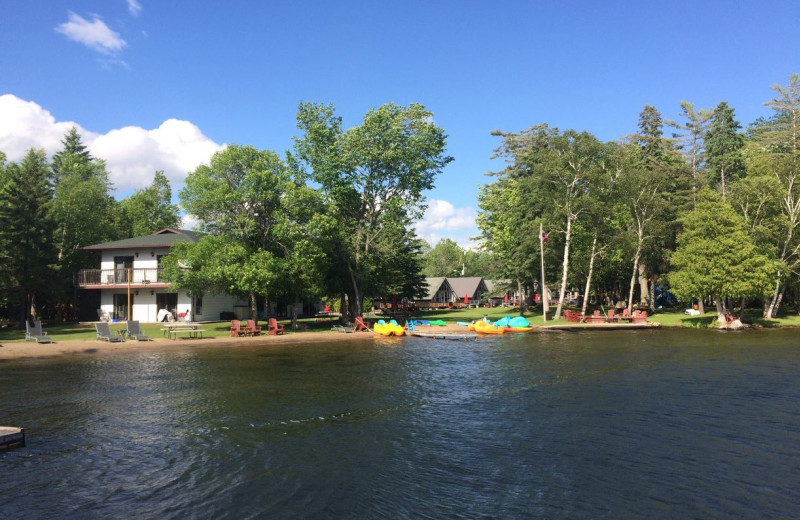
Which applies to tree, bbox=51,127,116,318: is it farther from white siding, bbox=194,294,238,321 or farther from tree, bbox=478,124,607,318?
tree, bbox=478,124,607,318

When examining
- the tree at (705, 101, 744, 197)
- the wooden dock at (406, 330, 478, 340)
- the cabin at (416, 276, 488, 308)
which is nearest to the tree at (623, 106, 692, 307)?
the tree at (705, 101, 744, 197)

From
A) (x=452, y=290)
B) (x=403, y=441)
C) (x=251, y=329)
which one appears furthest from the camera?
(x=452, y=290)

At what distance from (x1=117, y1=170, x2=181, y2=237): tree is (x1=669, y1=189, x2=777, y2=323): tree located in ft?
193

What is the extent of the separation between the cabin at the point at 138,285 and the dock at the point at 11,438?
31.6 meters

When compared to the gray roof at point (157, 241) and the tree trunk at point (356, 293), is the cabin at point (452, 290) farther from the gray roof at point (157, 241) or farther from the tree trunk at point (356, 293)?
the gray roof at point (157, 241)

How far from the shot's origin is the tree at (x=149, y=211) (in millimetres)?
64188

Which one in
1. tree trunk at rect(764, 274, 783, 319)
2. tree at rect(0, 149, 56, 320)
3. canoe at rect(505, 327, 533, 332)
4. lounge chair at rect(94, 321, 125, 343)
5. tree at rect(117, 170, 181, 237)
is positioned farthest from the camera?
tree at rect(117, 170, 181, 237)

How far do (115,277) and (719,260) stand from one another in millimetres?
46910

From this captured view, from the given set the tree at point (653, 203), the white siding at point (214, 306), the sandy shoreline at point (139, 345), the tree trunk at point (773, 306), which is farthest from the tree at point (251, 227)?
the tree trunk at point (773, 306)

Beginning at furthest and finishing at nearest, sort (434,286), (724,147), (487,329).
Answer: (434,286) < (724,147) < (487,329)

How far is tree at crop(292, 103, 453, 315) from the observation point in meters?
40.7

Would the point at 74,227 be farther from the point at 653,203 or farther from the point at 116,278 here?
the point at 653,203

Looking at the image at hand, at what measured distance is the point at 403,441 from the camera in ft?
36.4

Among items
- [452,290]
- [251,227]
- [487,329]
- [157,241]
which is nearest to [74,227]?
[157,241]
